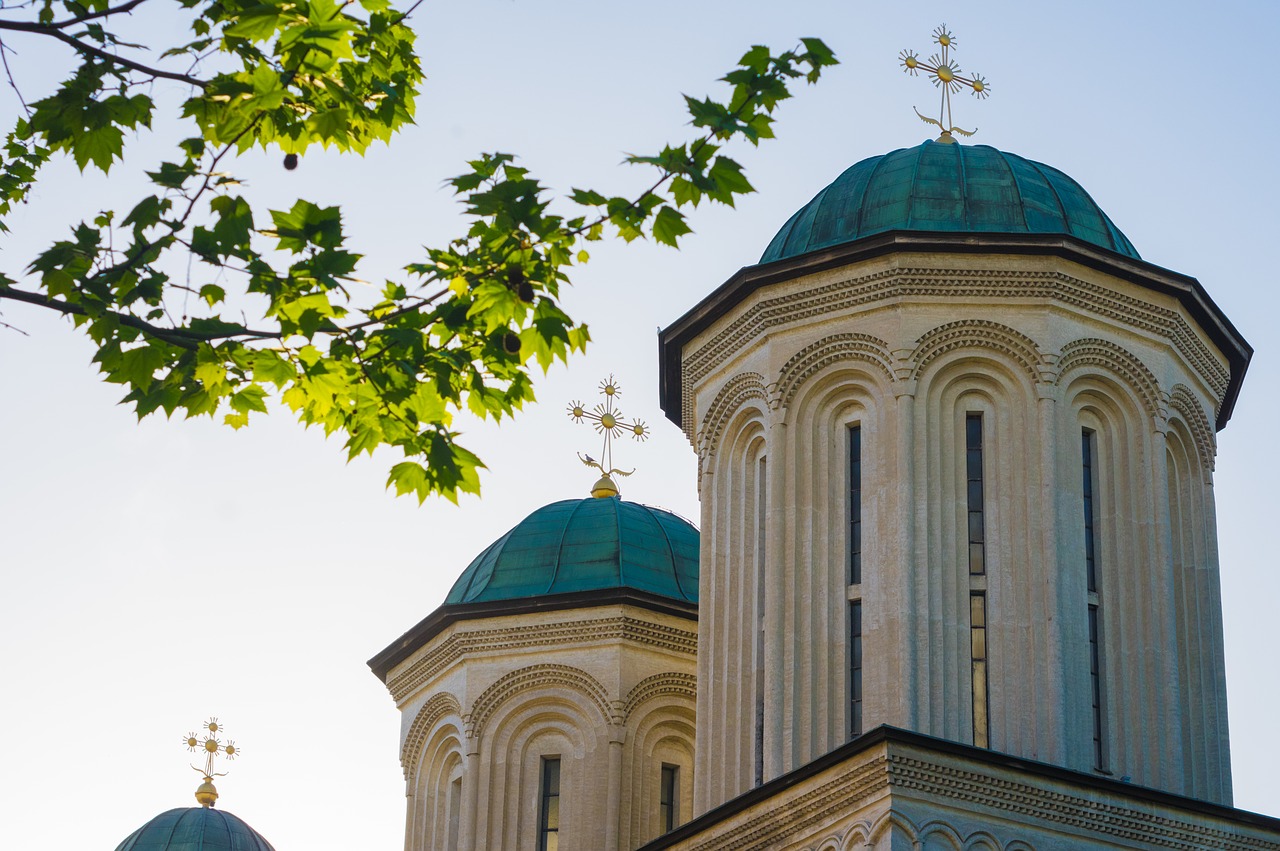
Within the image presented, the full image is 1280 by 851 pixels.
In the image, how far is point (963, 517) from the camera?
22.3 meters

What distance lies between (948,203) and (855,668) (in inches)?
220

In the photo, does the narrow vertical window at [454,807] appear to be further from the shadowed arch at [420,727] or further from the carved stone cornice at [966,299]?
the carved stone cornice at [966,299]

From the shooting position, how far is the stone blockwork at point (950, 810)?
1906cm

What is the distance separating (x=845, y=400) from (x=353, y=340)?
13.0 m

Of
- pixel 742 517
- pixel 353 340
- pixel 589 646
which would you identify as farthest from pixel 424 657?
pixel 353 340

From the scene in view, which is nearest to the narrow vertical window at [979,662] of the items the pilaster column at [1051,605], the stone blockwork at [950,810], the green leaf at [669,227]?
the pilaster column at [1051,605]

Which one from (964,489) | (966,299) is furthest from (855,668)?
(966,299)

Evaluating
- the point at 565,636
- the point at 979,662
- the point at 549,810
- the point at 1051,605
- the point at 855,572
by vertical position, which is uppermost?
the point at 565,636

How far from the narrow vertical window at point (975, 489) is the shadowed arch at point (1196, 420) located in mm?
2441

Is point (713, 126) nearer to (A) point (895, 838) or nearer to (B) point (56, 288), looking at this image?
(B) point (56, 288)

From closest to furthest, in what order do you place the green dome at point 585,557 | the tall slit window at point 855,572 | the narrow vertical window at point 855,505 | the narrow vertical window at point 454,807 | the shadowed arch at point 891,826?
the shadowed arch at point 891,826, the tall slit window at point 855,572, the narrow vertical window at point 855,505, the narrow vertical window at point 454,807, the green dome at point 585,557

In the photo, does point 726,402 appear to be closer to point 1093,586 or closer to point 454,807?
point 1093,586

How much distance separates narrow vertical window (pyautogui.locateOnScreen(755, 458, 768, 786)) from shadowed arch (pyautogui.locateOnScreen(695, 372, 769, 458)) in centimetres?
71

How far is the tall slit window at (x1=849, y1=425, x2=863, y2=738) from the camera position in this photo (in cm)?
2183
